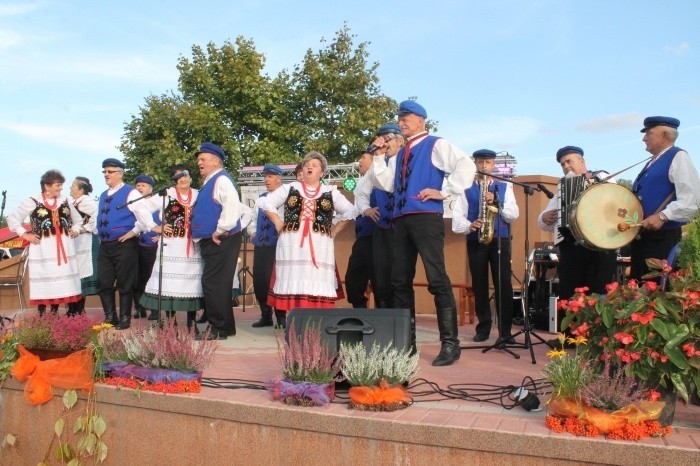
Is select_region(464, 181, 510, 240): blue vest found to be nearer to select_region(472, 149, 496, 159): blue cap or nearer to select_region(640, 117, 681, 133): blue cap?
select_region(472, 149, 496, 159): blue cap

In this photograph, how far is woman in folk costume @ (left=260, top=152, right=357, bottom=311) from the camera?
24.0 feet

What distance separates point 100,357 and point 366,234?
3.42m

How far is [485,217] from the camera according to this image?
22.3 feet

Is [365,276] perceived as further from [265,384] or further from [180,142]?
[180,142]

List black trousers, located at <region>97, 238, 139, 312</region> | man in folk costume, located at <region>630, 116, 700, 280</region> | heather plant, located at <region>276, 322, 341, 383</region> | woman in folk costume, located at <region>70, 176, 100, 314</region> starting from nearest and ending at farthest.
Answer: heather plant, located at <region>276, 322, 341, 383</region> < man in folk costume, located at <region>630, 116, 700, 280</region> < black trousers, located at <region>97, 238, 139, 312</region> < woman in folk costume, located at <region>70, 176, 100, 314</region>

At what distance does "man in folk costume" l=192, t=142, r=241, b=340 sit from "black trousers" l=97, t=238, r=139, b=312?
4.66 feet

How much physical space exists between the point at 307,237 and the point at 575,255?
2561 mm

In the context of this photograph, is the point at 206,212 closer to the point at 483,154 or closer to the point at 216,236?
the point at 216,236

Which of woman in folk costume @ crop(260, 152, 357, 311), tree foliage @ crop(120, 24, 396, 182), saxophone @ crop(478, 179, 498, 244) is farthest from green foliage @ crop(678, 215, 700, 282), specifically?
tree foliage @ crop(120, 24, 396, 182)

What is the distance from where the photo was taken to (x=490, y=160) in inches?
280

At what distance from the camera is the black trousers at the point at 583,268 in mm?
6344

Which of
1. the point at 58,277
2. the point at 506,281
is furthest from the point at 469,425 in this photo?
the point at 58,277

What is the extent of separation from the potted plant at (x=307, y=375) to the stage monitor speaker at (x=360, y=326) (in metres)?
0.17

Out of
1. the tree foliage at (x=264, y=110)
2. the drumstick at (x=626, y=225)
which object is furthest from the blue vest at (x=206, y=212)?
the tree foliage at (x=264, y=110)
